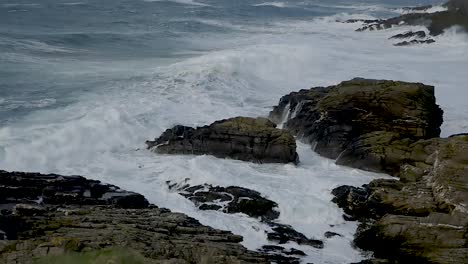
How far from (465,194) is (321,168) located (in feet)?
19.3

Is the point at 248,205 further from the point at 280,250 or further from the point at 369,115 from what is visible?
the point at 369,115

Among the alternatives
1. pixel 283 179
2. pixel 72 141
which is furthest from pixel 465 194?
pixel 72 141

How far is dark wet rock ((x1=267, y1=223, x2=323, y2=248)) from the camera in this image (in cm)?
1433

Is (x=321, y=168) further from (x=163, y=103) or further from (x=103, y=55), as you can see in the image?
(x=103, y=55)

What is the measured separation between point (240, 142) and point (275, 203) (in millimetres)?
4283

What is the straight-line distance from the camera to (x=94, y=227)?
11.5 metres

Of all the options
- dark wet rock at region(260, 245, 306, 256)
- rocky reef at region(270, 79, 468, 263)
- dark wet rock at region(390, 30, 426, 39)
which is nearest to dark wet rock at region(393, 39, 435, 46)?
dark wet rock at region(390, 30, 426, 39)

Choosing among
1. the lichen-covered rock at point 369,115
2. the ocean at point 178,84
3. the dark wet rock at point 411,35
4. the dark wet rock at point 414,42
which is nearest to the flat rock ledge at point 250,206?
the ocean at point 178,84

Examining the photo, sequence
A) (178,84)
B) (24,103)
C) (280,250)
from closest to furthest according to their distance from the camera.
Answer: (280,250)
(24,103)
(178,84)

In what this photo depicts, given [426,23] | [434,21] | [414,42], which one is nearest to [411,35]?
[414,42]

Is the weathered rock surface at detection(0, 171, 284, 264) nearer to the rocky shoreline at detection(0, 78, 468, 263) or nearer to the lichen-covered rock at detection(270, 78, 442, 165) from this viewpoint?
the rocky shoreline at detection(0, 78, 468, 263)

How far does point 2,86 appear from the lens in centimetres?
2895

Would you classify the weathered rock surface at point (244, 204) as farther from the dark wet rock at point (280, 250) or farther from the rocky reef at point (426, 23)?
the rocky reef at point (426, 23)

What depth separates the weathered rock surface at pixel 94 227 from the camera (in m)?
8.80
